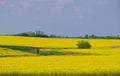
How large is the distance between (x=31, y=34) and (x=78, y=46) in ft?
146

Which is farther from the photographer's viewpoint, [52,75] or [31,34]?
[31,34]

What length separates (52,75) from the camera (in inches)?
576

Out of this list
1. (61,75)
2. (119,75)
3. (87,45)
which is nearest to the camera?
(61,75)

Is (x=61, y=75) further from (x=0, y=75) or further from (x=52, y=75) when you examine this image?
(x=0, y=75)

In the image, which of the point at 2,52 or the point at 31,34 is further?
the point at 31,34

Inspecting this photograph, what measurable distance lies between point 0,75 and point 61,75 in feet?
7.85

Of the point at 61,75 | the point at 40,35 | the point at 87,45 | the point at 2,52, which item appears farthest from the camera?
the point at 40,35

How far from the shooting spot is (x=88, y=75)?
592 inches

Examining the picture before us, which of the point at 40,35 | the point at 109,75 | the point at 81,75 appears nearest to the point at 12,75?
the point at 81,75

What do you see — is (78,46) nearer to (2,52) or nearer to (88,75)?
(2,52)

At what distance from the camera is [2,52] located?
4228cm

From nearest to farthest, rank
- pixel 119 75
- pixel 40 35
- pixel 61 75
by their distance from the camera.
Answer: pixel 61 75 < pixel 119 75 < pixel 40 35

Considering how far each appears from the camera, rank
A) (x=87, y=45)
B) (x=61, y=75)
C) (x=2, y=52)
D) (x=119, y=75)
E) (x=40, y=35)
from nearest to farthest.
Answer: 1. (x=61, y=75)
2. (x=119, y=75)
3. (x=2, y=52)
4. (x=87, y=45)
5. (x=40, y=35)

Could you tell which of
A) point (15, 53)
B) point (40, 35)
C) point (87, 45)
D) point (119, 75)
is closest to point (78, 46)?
point (87, 45)
